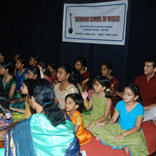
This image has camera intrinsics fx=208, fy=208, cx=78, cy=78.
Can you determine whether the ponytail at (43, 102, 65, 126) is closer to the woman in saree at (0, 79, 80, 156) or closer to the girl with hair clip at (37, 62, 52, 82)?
the woman in saree at (0, 79, 80, 156)

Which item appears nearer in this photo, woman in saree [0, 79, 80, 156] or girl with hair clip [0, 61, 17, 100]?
woman in saree [0, 79, 80, 156]

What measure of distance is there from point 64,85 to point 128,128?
3.71ft

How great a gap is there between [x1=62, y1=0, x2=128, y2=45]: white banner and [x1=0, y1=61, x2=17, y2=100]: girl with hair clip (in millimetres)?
1859

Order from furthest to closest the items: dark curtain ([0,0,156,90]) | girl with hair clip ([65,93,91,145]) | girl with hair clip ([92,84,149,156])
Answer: dark curtain ([0,0,156,90]), girl with hair clip ([65,93,91,145]), girl with hair clip ([92,84,149,156])

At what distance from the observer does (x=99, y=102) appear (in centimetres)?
288

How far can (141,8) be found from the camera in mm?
3889

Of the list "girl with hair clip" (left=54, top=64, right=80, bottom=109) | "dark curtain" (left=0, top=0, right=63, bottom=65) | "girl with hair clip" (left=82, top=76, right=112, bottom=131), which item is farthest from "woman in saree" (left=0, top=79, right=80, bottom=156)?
"dark curtain" (left=0, top=0, right=63, bottom=65)

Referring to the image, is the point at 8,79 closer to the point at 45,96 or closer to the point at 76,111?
the point at 76,111

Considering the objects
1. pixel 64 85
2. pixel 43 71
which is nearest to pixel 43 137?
pixel 64 85

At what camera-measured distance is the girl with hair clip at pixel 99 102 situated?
2.79m

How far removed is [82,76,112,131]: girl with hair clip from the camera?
110 inches

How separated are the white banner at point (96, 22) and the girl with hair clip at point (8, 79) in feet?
6.10

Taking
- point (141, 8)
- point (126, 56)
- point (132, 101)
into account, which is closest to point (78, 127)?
point (132, 101)

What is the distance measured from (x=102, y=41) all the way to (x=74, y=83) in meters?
1.58
